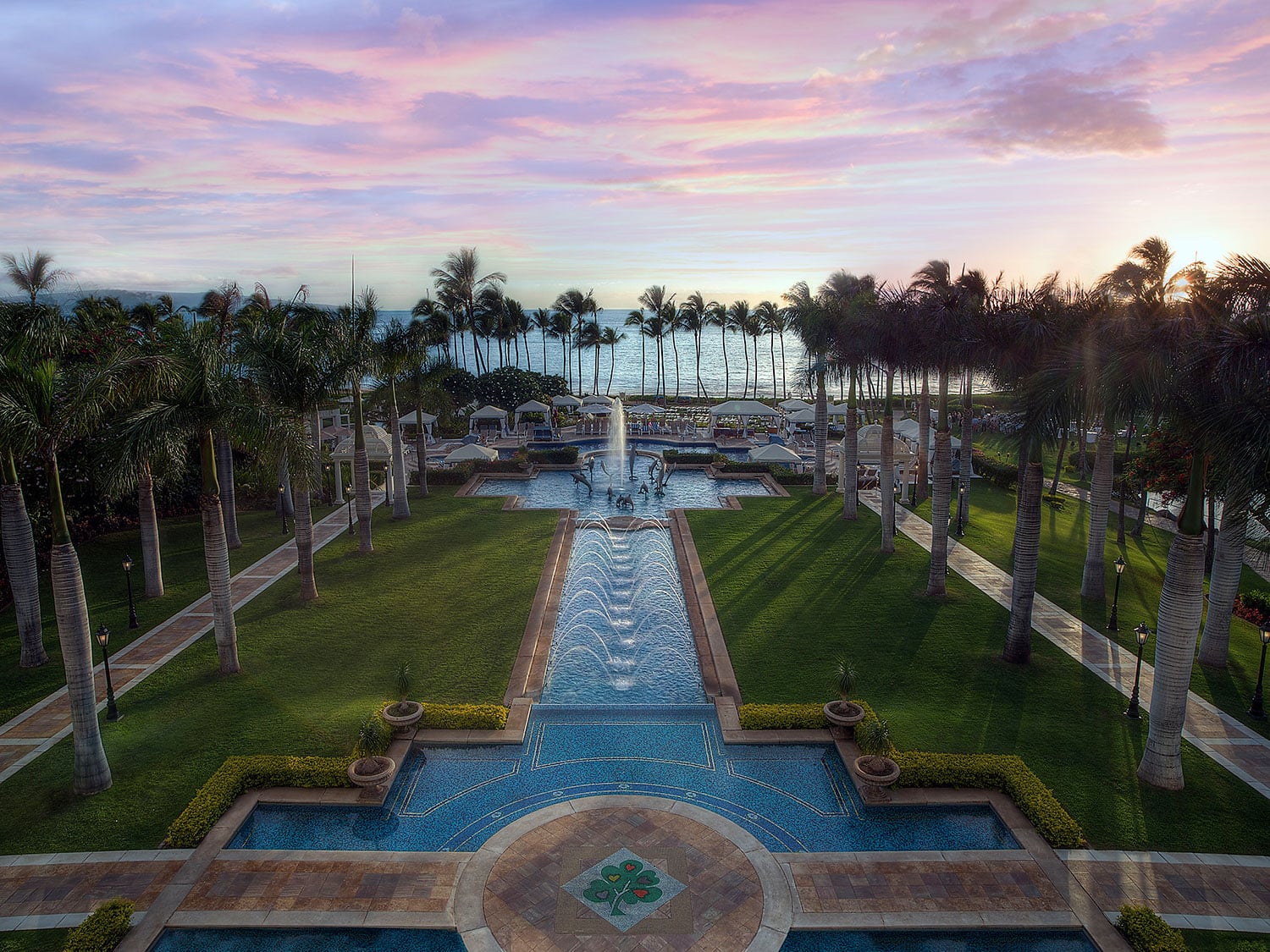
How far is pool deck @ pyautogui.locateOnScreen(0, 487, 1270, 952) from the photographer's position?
10.9 meters

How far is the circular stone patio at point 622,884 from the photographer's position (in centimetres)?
1068

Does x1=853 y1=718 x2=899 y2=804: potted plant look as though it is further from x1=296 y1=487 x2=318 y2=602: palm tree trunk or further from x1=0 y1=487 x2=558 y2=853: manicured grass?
x1=296 y1=487 x2=318 y2=602: palm tree trunk

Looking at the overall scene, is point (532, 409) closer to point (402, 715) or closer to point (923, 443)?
point (923, 443)

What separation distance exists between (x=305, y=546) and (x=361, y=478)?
4.51 metres

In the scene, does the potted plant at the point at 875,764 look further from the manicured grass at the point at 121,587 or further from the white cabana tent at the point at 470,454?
the white cabana tent at the point at 470,454

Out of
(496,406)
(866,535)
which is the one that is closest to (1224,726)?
(866,535)

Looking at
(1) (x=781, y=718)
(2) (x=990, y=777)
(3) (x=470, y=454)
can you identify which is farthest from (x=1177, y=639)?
(3) (x=470, y=454)

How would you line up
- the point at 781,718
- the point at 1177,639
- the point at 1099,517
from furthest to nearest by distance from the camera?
the point at 1099,517 < the point at 781,718 < the point at 1177,639

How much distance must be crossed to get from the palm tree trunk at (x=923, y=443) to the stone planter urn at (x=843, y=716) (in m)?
12.3

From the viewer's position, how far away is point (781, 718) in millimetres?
15938

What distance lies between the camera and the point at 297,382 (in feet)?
65.0

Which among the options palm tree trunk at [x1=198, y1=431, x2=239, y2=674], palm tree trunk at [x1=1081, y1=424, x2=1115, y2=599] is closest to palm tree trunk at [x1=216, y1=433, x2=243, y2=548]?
palm tree trunk at [x1=198, y1=431, x2=239, y2=674]

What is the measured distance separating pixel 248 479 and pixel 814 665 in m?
26.2

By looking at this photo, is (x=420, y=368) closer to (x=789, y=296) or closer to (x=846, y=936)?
(x=789, y=296)
